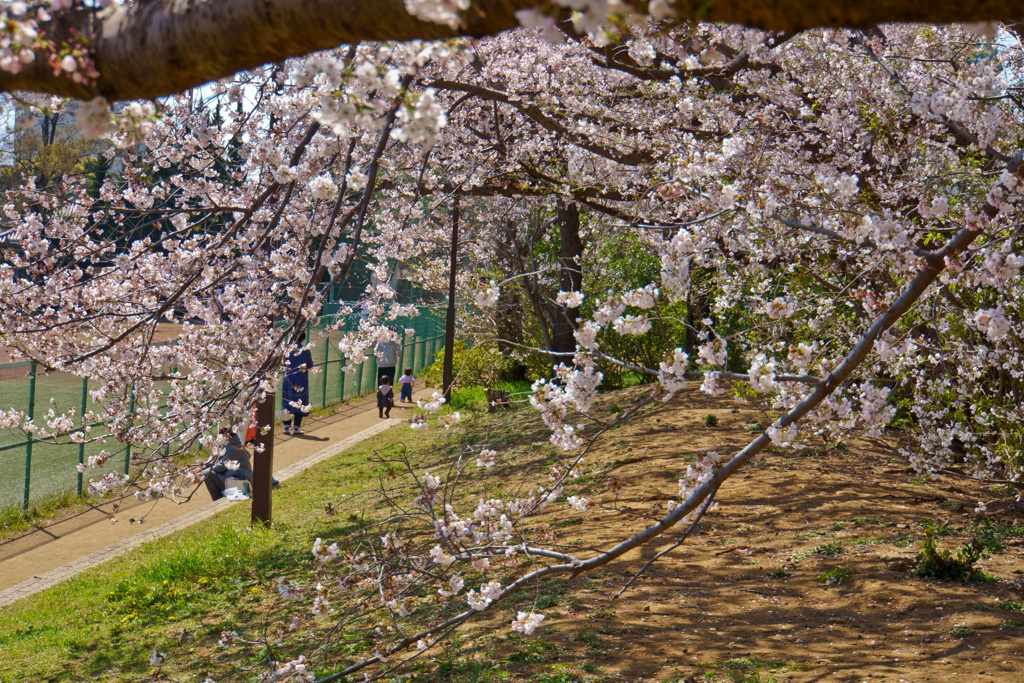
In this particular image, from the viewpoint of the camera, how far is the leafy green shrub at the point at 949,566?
512cm

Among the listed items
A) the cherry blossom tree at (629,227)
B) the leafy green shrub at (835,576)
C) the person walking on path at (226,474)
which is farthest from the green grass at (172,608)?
the leafy green shrub at (835,576)

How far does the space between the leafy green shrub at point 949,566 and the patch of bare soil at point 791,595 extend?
0.25 ft

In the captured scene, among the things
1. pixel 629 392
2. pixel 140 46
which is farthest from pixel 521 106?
pixel 629 392

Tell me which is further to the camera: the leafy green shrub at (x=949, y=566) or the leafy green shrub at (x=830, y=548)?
the leafy green shrub at (x=830, y=548)

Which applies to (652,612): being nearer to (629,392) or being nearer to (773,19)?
(773,19)

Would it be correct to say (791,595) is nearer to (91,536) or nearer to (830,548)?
(830,548)

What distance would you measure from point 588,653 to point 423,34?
4.10 meters

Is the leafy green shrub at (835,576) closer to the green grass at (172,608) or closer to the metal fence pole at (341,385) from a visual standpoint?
the green grass at (172,608)

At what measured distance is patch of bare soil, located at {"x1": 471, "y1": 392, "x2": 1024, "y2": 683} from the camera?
A: 170 inches

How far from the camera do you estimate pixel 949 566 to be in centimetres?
514

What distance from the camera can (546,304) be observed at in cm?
1727

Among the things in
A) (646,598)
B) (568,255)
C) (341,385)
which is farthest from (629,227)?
(341,385)

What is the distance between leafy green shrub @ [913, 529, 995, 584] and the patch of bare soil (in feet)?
0.25

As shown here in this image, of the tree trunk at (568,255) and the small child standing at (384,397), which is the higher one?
the tree trunk at (568,255)
